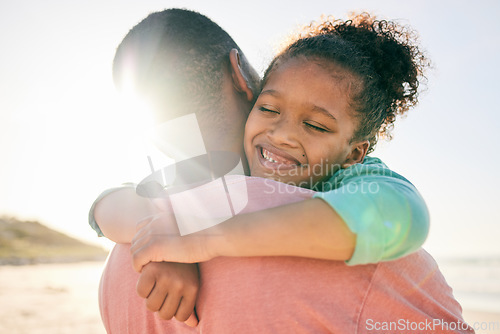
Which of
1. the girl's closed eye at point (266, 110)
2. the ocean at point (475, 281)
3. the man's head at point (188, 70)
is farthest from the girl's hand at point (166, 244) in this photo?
the ocean at point (475, 281)

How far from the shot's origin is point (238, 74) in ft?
6.57

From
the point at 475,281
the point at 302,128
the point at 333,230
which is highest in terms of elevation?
the point at 333,230

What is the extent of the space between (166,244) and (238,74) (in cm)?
103

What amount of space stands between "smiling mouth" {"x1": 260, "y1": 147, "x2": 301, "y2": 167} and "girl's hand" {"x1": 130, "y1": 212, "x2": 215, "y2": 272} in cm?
98

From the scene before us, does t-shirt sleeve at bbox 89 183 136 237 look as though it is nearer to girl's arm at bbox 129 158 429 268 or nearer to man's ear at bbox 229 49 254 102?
girl's arm at bbox 129 158 429 268

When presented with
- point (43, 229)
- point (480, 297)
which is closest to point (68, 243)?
point (43, 229)

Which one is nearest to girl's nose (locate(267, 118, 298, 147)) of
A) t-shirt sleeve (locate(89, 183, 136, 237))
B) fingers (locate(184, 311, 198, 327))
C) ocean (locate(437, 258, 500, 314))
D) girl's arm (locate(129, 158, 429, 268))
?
t-shirt sleeve (locate(89, 183, 136, 237))

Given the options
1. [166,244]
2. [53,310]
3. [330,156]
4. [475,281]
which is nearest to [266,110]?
[330,156]

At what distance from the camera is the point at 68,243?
27.9 meters

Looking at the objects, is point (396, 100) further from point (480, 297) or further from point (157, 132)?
point (480, 297)

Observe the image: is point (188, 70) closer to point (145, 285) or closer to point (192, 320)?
point (145, 285)

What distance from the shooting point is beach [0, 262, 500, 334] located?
23.9 feet

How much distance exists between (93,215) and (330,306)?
115cm

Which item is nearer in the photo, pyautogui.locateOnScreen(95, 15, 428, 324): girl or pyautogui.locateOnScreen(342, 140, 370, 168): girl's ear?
pyautogui.locateOnScreen(95, 15, 428, 324): girl
